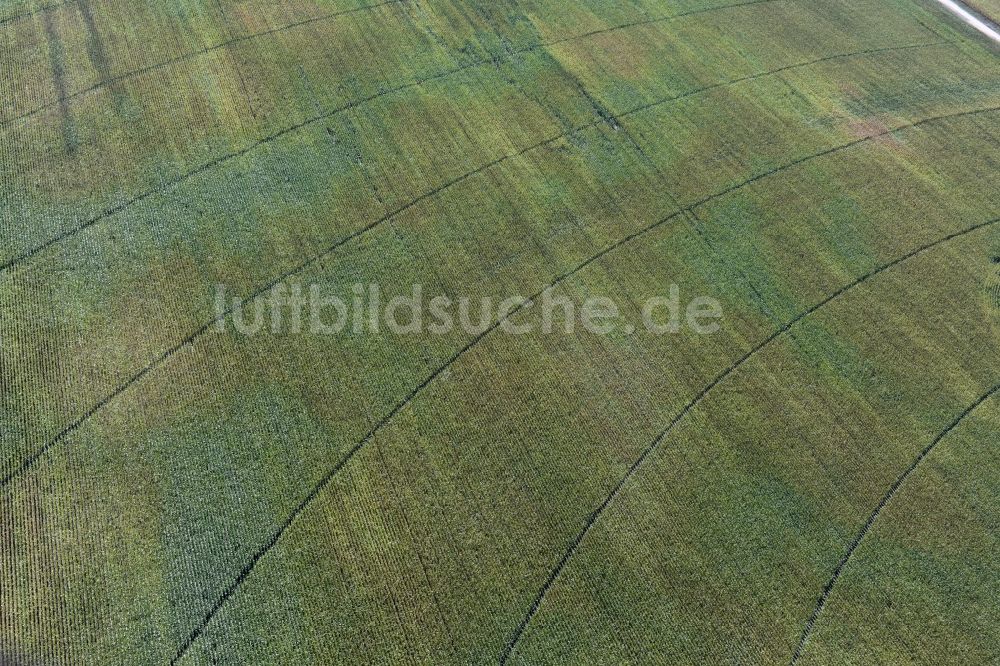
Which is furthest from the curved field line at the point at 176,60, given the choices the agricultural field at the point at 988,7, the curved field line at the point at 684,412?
the agricultural field at the point at 988,7

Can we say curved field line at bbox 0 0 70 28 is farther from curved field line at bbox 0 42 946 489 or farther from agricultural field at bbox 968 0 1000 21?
agricultural field at bbox 968 0 1000 21

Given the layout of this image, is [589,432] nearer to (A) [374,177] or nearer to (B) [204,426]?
(B) [204,426]

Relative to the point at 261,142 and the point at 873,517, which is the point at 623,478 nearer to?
the point at 873,517

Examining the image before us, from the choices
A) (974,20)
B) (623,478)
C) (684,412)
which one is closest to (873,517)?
(684,412)

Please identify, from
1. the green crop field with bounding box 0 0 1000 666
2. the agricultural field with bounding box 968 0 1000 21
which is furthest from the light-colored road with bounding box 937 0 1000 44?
the green crop field with bounding box 0 0 1000 666

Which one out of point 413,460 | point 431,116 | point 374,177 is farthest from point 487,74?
point 413,460
